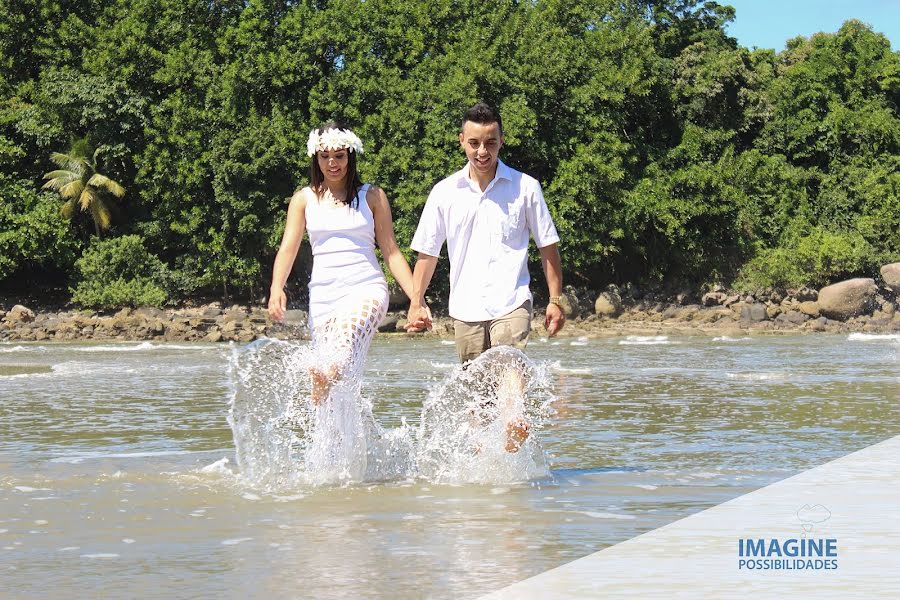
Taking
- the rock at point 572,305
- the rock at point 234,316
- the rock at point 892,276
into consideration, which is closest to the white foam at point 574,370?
the rock at point 234,316

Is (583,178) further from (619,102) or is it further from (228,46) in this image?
(228,46)

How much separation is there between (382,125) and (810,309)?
13143 millimetres

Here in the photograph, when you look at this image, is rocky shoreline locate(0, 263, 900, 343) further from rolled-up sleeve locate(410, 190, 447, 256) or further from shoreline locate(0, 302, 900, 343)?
rolled-up sleeve locate(410, 190, 447, 256)

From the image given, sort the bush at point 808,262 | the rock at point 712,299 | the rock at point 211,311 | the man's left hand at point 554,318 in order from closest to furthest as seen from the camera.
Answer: the man's left hand at point 554,318
the rock at point 211,311
the bush at point 808,262
the rock at point 712,299

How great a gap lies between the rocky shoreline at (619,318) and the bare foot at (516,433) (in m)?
22.8

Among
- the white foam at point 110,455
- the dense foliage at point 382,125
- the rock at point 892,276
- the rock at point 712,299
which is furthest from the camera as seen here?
the rock at point 712,299

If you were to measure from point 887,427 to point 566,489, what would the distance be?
12.5ft

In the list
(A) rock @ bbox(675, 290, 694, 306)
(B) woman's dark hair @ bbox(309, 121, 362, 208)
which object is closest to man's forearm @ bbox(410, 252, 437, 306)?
(B) woman's dark hair @ bbox(309, 121, 362, 208)

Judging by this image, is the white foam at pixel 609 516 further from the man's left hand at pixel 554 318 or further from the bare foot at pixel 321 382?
the bare foot at pixel 321 382

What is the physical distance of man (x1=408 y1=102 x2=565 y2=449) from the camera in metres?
6.64

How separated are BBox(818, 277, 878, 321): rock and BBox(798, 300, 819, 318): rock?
22 cm

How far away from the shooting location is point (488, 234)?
671cm

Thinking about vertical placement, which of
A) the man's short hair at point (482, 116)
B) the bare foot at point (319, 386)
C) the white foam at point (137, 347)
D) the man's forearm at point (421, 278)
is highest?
the man's short hair at point (482, 116)

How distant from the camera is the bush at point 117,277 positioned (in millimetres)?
33562
